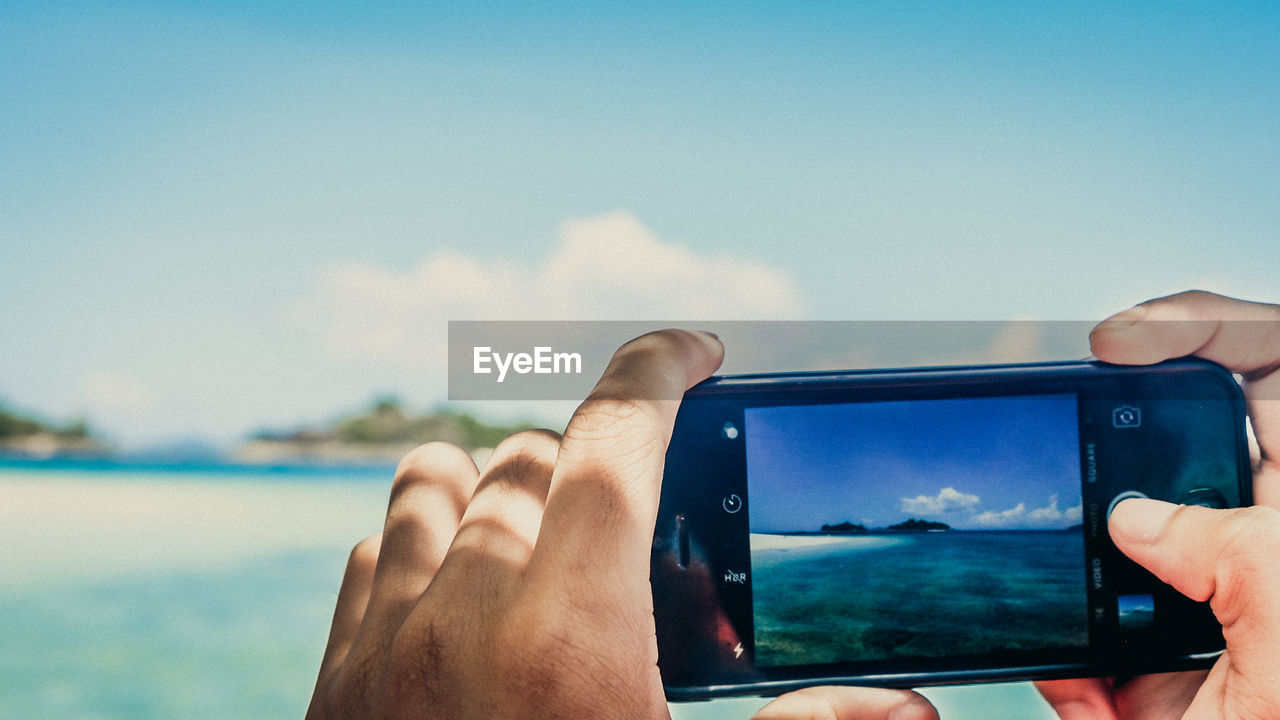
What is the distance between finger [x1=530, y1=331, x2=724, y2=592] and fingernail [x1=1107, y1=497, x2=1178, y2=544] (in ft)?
1.99

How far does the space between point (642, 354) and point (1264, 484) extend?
0.86 m

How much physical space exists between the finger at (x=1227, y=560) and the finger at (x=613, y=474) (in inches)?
23.9

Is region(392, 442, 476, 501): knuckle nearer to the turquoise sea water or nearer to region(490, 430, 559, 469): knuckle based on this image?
region(490, 430, 559, 469): knuckle

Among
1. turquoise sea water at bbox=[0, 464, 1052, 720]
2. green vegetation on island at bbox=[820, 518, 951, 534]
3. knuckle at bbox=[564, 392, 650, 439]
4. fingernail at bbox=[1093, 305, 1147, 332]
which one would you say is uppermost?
fingernail at bbox=[1093, 305, 1147, 332]

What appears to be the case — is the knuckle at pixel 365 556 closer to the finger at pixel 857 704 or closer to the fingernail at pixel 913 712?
the finger at pixel 857 704

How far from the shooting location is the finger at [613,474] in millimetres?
688

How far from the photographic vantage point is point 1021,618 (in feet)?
3.27

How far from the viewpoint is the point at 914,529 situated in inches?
39.2

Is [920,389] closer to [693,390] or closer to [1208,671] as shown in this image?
[693,390]

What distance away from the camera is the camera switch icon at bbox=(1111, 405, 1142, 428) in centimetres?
102

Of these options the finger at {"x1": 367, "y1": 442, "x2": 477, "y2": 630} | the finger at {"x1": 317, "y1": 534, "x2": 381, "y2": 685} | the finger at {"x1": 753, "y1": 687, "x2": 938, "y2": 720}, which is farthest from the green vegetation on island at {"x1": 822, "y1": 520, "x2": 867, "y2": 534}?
the finger at {"x1": 317, "y1": 534, "x2": 381, "y2": 685}

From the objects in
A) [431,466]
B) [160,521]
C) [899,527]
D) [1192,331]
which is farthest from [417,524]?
[160,521]

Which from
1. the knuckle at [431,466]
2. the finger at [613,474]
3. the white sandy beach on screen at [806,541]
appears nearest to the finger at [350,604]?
the knuckle at [431,466]

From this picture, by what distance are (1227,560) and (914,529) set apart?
322 millimetres
